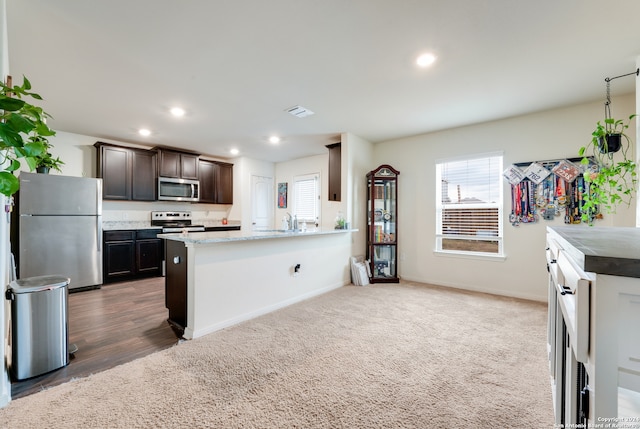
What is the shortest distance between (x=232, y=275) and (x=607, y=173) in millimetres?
3423

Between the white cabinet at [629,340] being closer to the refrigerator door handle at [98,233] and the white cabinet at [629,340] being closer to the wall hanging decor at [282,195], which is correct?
the refrigerator door handle at [98,233]

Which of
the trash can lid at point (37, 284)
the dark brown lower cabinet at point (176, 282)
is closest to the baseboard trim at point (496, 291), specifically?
the dark brown lower cabinet at point (176, 282)

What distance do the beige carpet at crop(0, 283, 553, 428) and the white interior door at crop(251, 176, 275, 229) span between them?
391 centimetres

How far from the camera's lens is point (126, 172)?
188 inches

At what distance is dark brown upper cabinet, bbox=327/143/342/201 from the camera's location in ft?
14.9

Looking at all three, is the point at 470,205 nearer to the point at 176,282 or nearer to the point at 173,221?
the point at 176,282

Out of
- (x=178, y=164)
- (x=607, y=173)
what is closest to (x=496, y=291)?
(x=607, y=173)

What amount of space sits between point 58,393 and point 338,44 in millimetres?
3025

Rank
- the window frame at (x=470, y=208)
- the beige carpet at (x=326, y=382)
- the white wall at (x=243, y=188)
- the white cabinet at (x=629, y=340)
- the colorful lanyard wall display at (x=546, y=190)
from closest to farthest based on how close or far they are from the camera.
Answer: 1. the white cabinet at (x=629, y=340)
2. the beige carpet at (x=326, y=382)
3. the colorful lanyard wall display at (x=546, y=190)
4. the window frame at (x=470, y=208)
5. the white wall at (x=243, y=188)

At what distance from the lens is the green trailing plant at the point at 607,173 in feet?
7.71

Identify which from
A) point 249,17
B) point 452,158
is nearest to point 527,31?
point 249,17

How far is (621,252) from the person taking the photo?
0.67m

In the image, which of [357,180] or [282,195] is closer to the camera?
[357,180]

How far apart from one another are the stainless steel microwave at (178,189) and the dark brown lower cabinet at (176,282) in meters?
2.73
